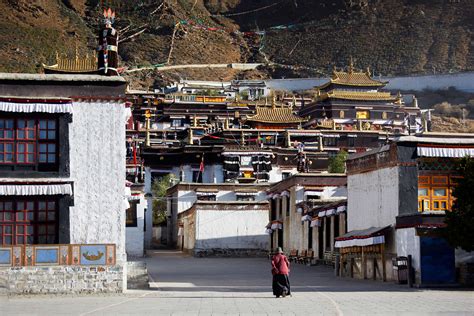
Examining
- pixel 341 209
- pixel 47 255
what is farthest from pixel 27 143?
pixel 341 209

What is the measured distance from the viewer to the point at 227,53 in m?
157

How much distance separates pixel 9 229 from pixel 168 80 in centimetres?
10297

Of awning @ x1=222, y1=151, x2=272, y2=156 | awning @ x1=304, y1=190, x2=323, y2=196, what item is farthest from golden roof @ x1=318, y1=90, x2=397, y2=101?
awning @ x1=304, y1=190, x2=323, y2=196

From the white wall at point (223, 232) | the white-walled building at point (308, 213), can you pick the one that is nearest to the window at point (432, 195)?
the white-walled building at point (308, 213)

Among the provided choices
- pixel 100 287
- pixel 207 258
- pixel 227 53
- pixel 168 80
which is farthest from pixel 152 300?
pixel 227 53

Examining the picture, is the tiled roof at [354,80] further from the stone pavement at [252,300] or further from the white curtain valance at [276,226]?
the stone pavement at [252,300]

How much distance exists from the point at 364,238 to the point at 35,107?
10.7 metres

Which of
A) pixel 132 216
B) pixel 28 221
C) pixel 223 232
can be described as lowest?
pixel 223 232

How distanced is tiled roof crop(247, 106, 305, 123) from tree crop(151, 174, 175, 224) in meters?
17.4

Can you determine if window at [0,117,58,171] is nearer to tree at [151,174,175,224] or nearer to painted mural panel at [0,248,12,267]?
painted mural panel at [0,248,12,267]

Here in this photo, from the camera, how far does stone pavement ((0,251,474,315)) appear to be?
76.2ft

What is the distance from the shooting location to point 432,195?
108 ft

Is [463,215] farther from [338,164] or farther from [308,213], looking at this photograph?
[338,164]

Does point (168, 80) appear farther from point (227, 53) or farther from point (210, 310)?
point (210, 310)
